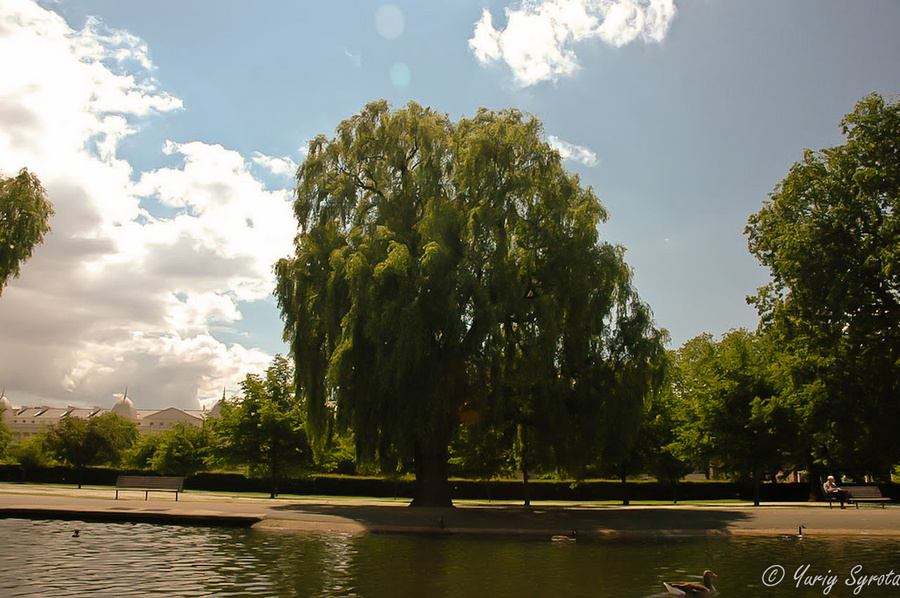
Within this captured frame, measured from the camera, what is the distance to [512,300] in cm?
2662

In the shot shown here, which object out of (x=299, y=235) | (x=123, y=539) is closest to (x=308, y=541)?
(x=123, y=539)

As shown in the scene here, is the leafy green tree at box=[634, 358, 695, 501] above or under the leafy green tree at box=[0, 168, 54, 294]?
under

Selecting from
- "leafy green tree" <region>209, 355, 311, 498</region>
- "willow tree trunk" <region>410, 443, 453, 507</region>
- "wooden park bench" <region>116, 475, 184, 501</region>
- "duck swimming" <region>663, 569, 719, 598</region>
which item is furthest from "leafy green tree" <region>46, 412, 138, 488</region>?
"duck swimming" <region>663, 569, 719, 598</region>

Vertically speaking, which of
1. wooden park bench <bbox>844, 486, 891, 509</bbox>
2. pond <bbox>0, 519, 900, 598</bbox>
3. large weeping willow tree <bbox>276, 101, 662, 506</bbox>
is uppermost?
large weeping willow tree <bbox>276, 101, 662, 506</bbox>

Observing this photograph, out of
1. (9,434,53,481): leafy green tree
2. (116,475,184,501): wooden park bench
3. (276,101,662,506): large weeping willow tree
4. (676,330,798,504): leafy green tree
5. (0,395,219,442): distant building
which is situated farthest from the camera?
(0,395,219,442): distant building

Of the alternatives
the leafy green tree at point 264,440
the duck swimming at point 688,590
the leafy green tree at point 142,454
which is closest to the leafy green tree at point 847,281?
the duck swimming at point 688,590

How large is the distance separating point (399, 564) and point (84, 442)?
5275 cm

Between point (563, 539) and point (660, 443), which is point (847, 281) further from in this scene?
point (660, 443)

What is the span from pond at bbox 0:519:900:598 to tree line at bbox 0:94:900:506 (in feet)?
22.8

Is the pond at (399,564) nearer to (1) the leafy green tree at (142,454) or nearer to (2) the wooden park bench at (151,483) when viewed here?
(2) the wooden park bench at (151,483)

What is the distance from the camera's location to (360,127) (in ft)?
104

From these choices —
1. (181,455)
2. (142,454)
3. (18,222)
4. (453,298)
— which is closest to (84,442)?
(181,455)

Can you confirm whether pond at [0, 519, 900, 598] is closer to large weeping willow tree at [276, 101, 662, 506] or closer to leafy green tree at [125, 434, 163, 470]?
large weeping willow tree at [276, 101, 662, 506]

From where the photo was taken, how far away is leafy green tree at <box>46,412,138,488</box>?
57.0 m
